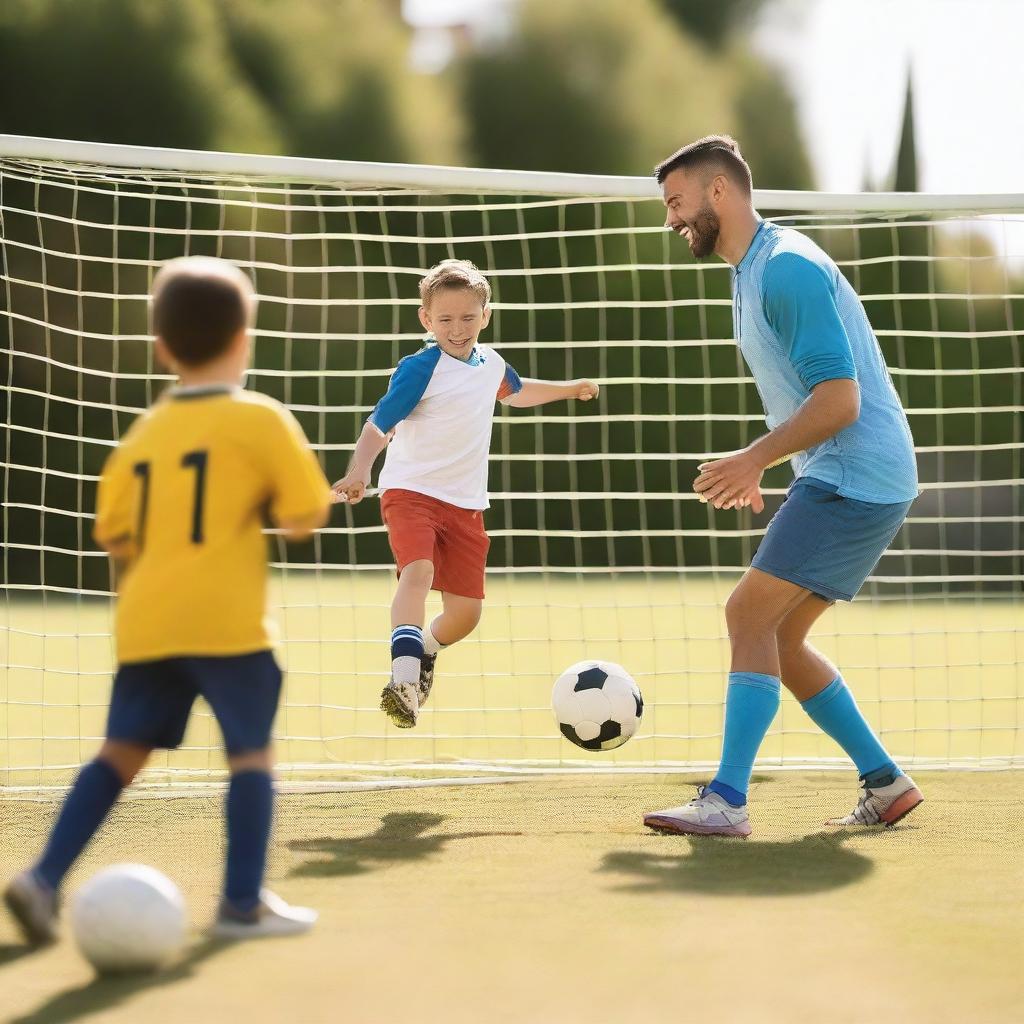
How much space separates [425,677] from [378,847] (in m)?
1.13

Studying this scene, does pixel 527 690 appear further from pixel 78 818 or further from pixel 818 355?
pixel 78 818

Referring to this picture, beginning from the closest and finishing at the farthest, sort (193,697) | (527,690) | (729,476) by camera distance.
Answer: (193,697) < (729,476) < (527,690)

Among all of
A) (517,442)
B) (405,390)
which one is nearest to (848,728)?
(405,390)

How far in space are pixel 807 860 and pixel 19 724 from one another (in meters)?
3.99

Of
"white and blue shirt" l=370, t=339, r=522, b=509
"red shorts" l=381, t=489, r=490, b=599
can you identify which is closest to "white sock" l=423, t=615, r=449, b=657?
"red shorts" l=381, t=489, r=490, b=599

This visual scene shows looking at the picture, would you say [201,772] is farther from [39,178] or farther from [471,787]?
[39,178]

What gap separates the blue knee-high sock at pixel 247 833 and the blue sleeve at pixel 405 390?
223 cm

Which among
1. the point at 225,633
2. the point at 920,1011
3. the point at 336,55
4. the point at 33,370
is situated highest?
the point at 336,55

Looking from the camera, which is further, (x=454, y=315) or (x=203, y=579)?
(x=454, y=315)

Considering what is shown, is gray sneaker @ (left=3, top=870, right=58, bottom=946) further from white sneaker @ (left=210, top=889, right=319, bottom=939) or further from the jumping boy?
the jumping boy

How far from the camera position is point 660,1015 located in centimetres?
245

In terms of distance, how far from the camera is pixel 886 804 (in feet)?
14.1

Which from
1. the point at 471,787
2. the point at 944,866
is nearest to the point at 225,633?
the point at 944,866

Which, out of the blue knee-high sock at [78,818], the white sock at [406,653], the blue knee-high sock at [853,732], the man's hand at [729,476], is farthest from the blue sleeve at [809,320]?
the blue knee-high sock at [78,818]
